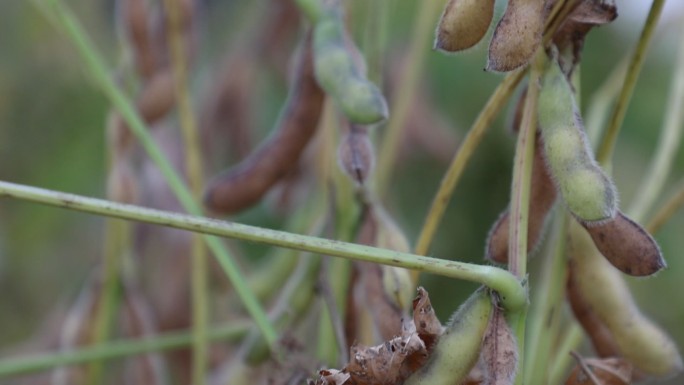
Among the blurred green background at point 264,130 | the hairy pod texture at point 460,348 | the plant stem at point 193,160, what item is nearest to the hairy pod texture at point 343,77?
the hairy pod texture at point 460,348

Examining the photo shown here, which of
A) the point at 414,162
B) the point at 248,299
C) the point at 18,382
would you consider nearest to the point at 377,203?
the point at 248,299

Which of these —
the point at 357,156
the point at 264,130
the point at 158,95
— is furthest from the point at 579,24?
the point at 264,130

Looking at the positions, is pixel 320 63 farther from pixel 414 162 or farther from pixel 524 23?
pixel 414 162

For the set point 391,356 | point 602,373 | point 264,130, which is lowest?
point 264,130

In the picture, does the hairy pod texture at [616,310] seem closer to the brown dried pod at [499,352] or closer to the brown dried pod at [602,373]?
the brown dried pod at [602,373]

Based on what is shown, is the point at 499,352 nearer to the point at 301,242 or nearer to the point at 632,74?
the point at 301,242

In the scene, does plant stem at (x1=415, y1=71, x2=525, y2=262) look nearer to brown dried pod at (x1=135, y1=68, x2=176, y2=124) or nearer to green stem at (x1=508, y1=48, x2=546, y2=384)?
green stem at (x1=508, y1=48, x2=546, y2=384)
